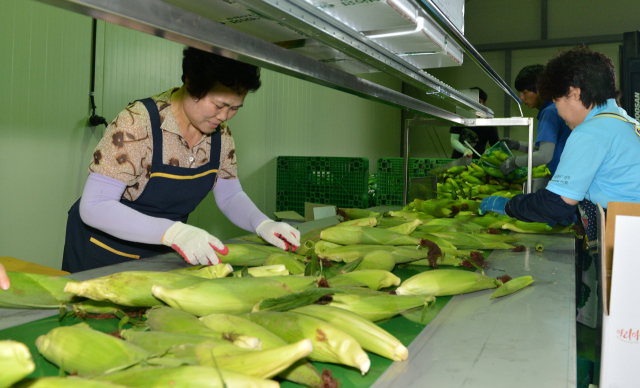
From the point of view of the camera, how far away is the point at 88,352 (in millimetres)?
575

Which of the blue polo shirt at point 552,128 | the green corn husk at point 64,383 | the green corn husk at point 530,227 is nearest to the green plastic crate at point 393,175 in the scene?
the blue polo shirt at point 552,128

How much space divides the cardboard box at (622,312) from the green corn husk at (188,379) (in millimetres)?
816

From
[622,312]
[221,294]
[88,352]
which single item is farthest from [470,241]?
[88,352]

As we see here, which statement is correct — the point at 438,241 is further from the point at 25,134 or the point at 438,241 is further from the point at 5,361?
the point at 25,134

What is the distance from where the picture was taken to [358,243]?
1473 mm

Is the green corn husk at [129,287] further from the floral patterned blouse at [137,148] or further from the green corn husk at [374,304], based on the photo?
the floral patterned blouse at [137,148]

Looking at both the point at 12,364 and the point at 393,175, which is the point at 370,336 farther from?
the point at 393,175

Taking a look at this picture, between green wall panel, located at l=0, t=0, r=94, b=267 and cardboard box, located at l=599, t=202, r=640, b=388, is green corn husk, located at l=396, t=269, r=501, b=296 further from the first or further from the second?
green wall panel, located at l=0, t=0, r=94, b=267

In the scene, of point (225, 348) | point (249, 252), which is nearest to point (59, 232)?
point (249, 252)

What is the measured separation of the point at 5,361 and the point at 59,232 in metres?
2.70

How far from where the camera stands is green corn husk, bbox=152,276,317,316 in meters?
0.73

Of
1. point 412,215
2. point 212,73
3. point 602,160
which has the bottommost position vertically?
point 412,215

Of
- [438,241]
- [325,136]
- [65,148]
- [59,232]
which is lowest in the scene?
[59,232]

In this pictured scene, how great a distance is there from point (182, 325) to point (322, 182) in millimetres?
3232
